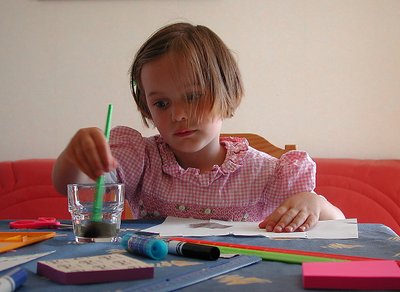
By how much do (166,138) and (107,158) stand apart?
0.39m

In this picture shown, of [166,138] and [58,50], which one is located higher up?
[58,50]

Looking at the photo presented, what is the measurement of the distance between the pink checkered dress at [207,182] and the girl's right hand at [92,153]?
1.20 ft

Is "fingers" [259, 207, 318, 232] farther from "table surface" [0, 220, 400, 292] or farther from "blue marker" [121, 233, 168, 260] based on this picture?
"blue marker" [121, 233, 168, 260]

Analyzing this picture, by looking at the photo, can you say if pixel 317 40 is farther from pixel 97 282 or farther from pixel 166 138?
pixel 97 282

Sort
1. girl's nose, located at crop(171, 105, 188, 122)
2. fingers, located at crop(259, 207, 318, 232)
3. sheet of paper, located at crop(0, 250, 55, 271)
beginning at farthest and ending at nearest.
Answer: girl's nose, located at crop(171, 105, 188, 122)
fingers, located at crop(259, 207, 318, 232)
sheet of paper, located at crop(0, 250, 55, 271)

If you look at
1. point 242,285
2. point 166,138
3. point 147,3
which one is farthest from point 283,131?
point 242,285

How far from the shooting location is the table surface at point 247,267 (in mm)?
448

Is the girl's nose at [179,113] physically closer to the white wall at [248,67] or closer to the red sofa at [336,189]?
the red sofa at [336,189]

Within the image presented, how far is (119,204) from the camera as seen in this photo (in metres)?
0.71

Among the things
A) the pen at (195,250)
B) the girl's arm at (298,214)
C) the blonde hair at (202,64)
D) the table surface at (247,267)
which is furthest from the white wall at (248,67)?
the pen at (195,250)

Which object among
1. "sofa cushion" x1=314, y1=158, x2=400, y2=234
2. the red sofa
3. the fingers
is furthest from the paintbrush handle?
"sofa cushion" x1=314, y1=158, x2=400, y2=234

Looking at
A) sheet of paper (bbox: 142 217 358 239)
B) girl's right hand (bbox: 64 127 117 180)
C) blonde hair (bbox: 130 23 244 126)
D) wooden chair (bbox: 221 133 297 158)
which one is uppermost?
blonde hair (bbox: 130 23 244 126)

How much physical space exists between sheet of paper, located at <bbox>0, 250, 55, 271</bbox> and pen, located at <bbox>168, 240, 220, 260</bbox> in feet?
0.43

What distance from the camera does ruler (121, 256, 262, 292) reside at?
0.44m
